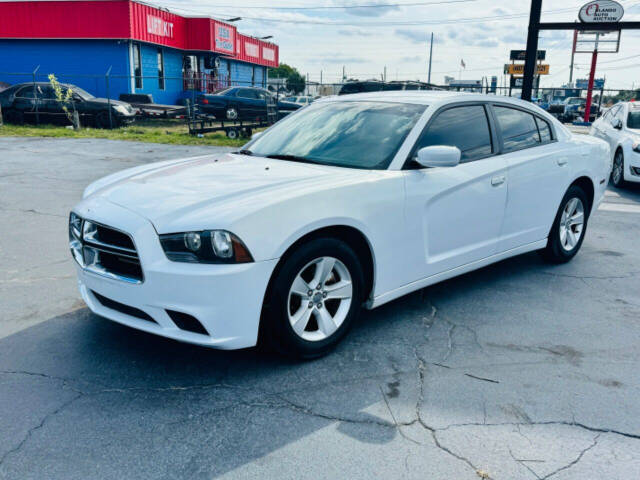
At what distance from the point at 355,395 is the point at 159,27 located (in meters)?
31.2

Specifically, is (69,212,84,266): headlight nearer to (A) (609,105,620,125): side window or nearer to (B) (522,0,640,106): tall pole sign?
(A) (609,105,620,125): side window

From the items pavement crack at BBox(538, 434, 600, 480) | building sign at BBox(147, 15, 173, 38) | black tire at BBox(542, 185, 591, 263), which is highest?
A: building sign at BBox(147, 15, 173, 38)

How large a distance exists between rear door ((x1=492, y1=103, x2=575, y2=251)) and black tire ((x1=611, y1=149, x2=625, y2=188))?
6.28 metres

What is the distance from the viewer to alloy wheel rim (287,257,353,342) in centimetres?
350

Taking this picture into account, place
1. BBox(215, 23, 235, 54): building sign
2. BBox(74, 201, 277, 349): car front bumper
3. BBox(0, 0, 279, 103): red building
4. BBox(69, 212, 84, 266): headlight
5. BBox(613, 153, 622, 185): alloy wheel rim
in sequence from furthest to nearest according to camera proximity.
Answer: BBox(215, 23, 235, 54): building sign, BBox(0, 0, 279, 103): red building, BBox(613, 153, 622, 185): alloy wheel rim, BBox(69, 212, 84, 266): headlight, BBox(74, 201, 277, 349): car front bumper

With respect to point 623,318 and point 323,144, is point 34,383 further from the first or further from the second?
point 623,318

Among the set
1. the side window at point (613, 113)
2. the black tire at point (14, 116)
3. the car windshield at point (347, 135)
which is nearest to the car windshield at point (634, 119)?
the side window at point (613, 113)

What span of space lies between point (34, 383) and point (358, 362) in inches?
72.8

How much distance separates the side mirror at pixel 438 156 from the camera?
12.8 ft

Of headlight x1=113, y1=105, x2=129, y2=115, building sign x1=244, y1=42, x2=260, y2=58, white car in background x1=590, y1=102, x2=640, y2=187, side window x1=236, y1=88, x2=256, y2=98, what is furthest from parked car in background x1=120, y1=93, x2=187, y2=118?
Result: building sign x1=244, y1=42, x2=260, y2=58

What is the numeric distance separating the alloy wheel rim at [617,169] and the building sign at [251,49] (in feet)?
113

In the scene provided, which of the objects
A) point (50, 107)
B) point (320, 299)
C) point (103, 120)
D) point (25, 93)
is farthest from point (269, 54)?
point (320, 299)

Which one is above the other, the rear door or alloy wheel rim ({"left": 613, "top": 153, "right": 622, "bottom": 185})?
the rear door

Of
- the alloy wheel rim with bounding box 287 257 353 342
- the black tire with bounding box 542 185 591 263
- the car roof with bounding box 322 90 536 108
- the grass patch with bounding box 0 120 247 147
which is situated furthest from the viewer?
the grass patch with bounding box 0 120 247 147
